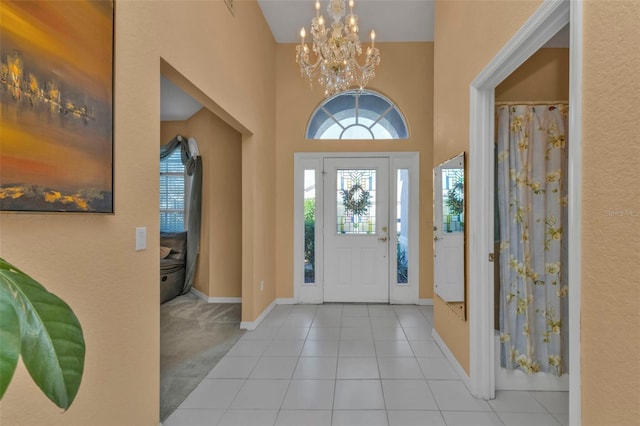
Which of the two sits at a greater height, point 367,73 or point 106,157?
point 367,73

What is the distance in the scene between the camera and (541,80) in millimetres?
2480

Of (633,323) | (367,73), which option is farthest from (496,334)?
(367,73)

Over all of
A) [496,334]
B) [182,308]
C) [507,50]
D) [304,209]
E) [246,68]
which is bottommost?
[182,308]

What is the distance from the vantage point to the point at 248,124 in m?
3.38

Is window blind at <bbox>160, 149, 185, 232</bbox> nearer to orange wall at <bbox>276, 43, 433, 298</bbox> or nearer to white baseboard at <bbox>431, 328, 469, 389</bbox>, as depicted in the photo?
orange wall at <bbox>276, 43, 433, 298</bbox>

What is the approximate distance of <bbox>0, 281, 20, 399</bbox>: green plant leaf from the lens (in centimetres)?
68

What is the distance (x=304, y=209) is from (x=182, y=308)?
7.08 ft

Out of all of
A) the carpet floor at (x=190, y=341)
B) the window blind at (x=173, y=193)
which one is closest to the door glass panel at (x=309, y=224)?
the carpet floor at (x=190, y=341)

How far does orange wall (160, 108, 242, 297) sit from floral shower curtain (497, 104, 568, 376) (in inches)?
136

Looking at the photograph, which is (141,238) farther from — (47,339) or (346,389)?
(346,389)

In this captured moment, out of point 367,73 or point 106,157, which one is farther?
point 367,73

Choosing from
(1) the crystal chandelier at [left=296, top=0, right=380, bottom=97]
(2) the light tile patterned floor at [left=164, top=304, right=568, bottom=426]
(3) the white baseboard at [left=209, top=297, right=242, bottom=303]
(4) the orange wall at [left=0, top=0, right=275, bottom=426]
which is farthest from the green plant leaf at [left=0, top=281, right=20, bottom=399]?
(3) the white baseboard at [left=209, top=297, right=242, bottom=303]

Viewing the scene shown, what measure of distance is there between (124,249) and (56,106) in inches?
27.3

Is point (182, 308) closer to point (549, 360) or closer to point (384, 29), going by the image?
point (549, 360)
